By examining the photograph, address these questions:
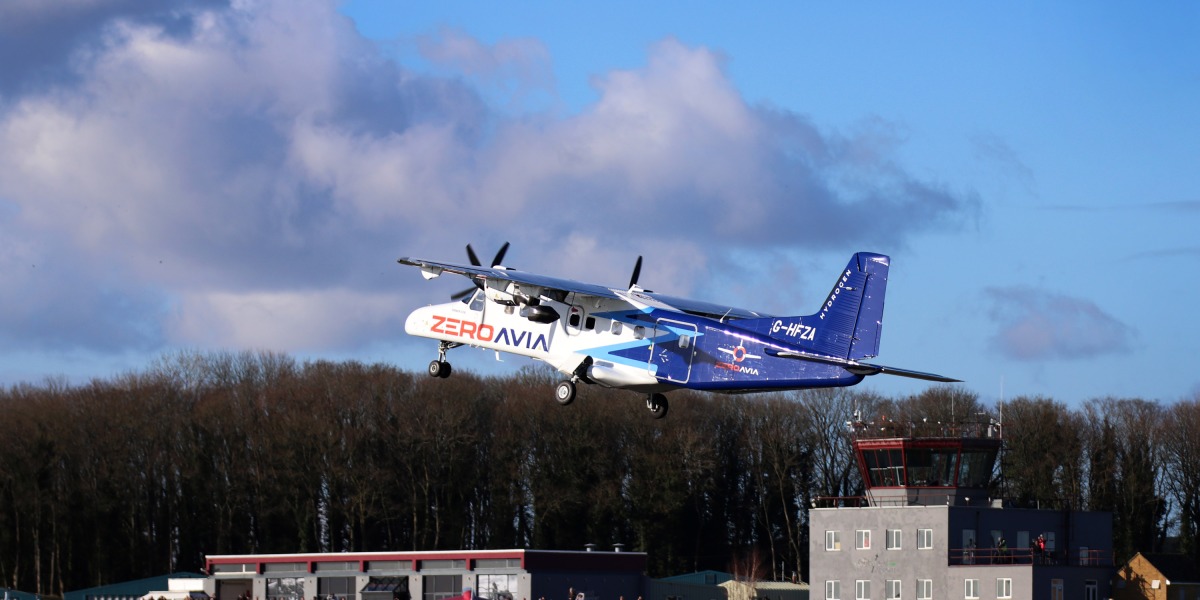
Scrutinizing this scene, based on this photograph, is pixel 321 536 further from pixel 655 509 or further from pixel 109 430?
pixel 655 509

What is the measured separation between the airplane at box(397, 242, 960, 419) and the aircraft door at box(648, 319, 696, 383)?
0.09 feet

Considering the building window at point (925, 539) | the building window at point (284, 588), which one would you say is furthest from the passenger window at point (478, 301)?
the building window at point (284, 588)

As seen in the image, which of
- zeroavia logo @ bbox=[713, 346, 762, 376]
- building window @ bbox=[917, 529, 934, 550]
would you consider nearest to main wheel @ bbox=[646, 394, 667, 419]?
zeroavia logo @ bbox=[713, 346, 762, 376]

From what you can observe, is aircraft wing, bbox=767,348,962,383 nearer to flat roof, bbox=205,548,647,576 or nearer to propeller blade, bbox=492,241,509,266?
propeller blade, bbox=492,241,509,266

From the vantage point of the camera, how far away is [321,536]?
10362 centimetres

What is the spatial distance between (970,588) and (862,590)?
5.45 meters

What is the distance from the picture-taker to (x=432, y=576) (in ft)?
271

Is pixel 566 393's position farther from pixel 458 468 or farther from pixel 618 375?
pixel 458 468

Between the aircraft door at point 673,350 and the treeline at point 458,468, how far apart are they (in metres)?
60.1

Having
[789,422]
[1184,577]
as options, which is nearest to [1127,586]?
[1184,577]

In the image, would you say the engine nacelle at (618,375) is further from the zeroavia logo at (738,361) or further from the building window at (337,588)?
the building window at (337,588)

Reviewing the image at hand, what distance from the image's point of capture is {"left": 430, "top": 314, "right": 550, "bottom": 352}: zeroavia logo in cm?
4778

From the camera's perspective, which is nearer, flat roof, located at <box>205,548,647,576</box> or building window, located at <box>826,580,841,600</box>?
building window, located at <box>826,580,841,600</box>

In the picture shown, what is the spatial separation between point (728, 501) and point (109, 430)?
43.4 m
